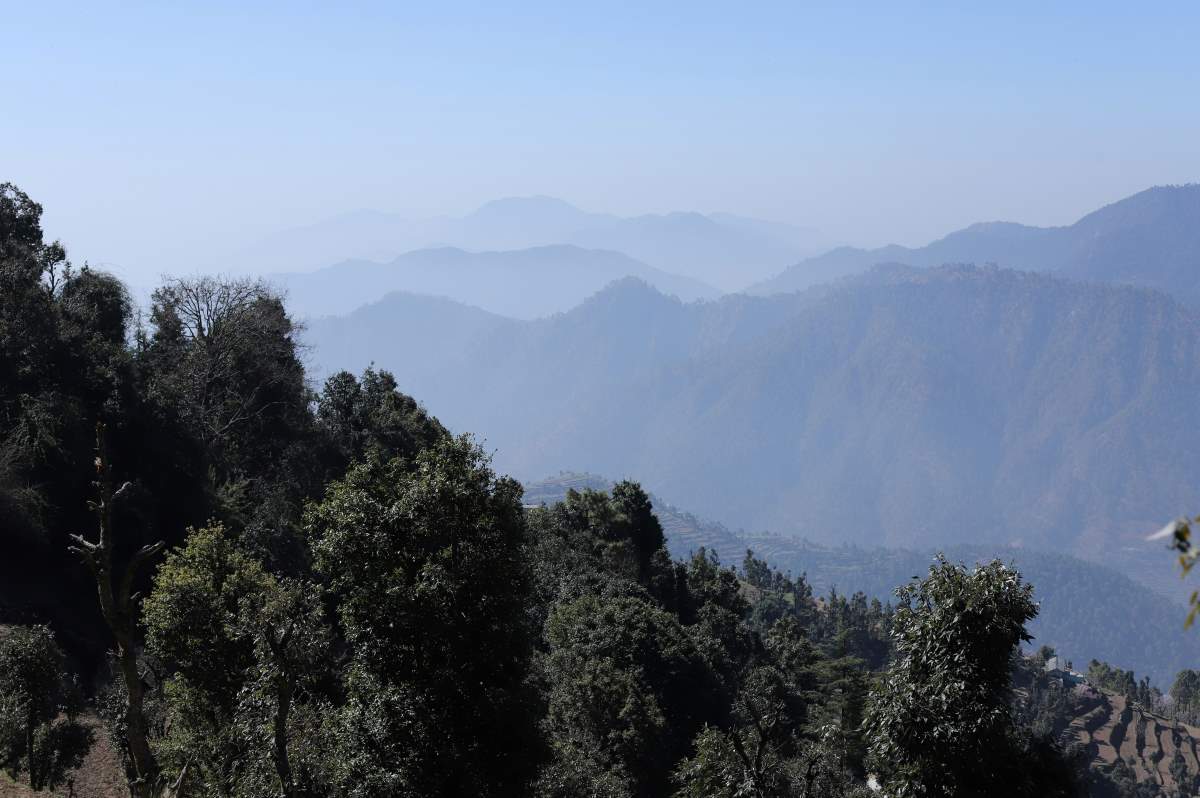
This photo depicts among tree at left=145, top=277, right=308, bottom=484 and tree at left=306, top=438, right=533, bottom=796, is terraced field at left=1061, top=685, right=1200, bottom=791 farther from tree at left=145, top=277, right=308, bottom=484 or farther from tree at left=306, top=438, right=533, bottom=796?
tree at left=306, top=438, right=533, bottom=796

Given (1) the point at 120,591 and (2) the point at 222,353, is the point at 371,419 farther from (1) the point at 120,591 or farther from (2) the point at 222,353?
(1) the point at 120,591

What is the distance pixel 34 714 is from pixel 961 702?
16610 millimetres

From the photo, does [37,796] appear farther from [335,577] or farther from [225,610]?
[335,577]

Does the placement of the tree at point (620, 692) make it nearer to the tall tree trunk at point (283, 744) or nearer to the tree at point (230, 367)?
the tall tree trunk at point (283, 744)

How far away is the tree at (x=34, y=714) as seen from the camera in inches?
736

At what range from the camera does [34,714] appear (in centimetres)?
1891

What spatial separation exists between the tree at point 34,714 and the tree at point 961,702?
15.3 metres

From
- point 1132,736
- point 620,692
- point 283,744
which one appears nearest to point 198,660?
point 283,744

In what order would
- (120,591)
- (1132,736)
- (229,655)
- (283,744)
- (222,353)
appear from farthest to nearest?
(1132,736) → (222,353) → (229,655) → (283,744) → (120,591)

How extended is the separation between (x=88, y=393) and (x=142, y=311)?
508 inches

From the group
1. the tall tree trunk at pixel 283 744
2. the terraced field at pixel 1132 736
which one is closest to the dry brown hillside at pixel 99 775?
the tall tree trunk at pixel 283 744

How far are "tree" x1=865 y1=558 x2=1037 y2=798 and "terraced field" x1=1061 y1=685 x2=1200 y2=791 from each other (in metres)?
79.2

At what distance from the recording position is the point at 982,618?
1341 centimetres

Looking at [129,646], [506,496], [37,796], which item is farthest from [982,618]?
[37,796]
